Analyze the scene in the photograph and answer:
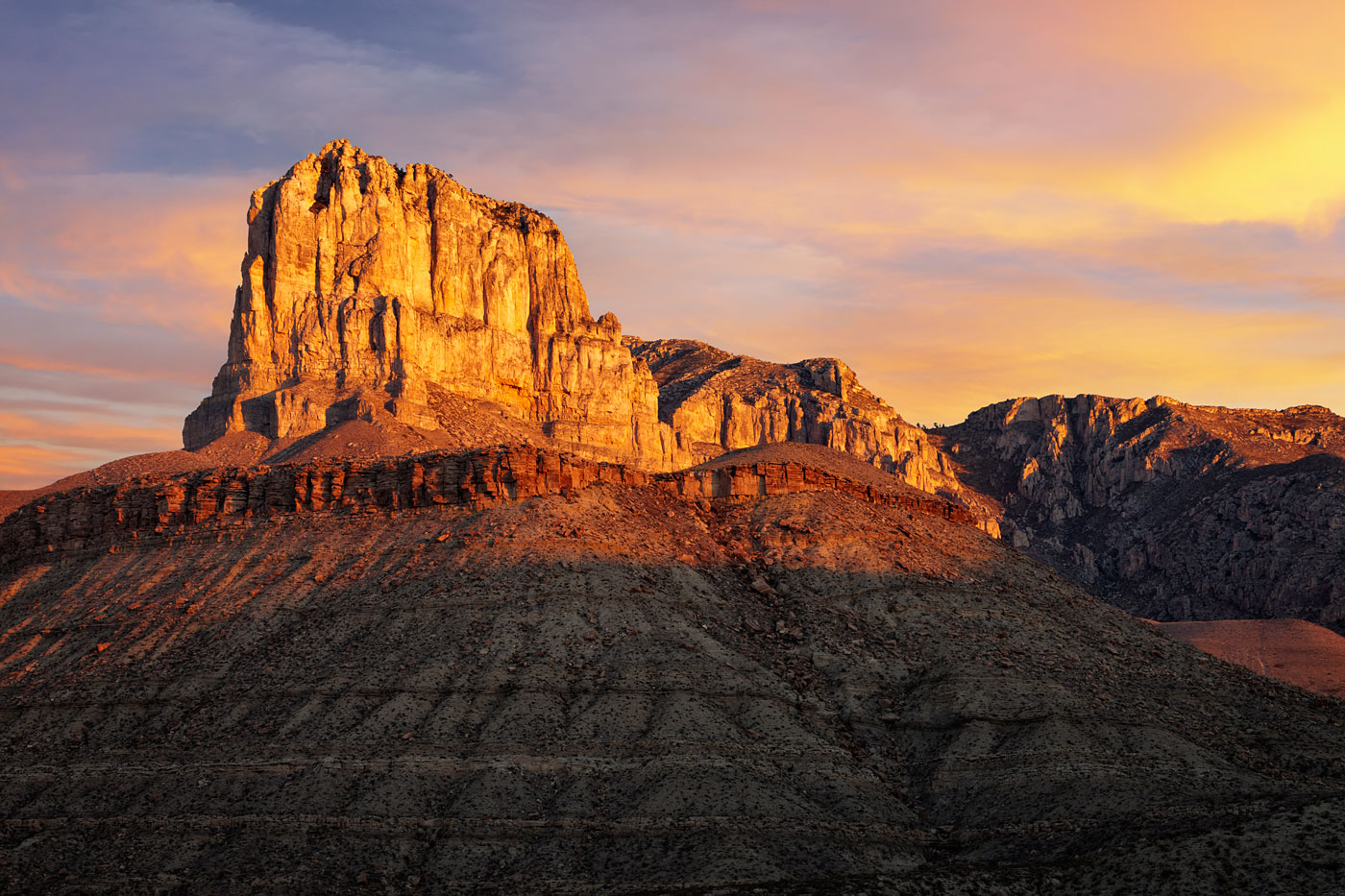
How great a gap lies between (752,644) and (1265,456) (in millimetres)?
153560

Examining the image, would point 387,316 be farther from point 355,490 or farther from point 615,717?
point 615,717

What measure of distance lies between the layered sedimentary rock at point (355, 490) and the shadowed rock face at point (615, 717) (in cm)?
105

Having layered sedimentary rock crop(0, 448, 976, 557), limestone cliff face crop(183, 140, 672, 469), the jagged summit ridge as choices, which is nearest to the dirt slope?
layered sedimentary rock crop(0, 448, 976, 557)

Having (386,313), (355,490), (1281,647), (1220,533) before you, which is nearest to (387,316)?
(386,313)

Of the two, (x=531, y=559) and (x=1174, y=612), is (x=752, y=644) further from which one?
(x=1174, y=612)

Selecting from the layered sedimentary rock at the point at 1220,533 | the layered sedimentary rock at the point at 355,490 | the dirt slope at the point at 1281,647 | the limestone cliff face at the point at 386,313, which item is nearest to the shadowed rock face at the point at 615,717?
the layered sedimentary rock at the point at 355,490

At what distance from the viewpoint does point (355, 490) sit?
254 feet

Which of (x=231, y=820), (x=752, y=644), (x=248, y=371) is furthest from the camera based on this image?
(x=248, y=371)

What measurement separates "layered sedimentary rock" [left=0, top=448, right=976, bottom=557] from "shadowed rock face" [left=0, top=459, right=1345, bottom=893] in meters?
1.05

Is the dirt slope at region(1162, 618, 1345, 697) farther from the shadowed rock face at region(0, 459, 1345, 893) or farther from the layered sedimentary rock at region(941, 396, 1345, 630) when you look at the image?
the shadowed rock face at region(0, 459, 1345, 893)

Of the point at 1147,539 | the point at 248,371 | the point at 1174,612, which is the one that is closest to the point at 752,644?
the point at 248,371

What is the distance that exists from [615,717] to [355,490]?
32237 mm

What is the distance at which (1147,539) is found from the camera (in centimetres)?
17888

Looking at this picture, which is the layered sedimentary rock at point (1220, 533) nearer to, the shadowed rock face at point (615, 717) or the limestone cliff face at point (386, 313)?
the limestone cliff face at point (386, 313)
